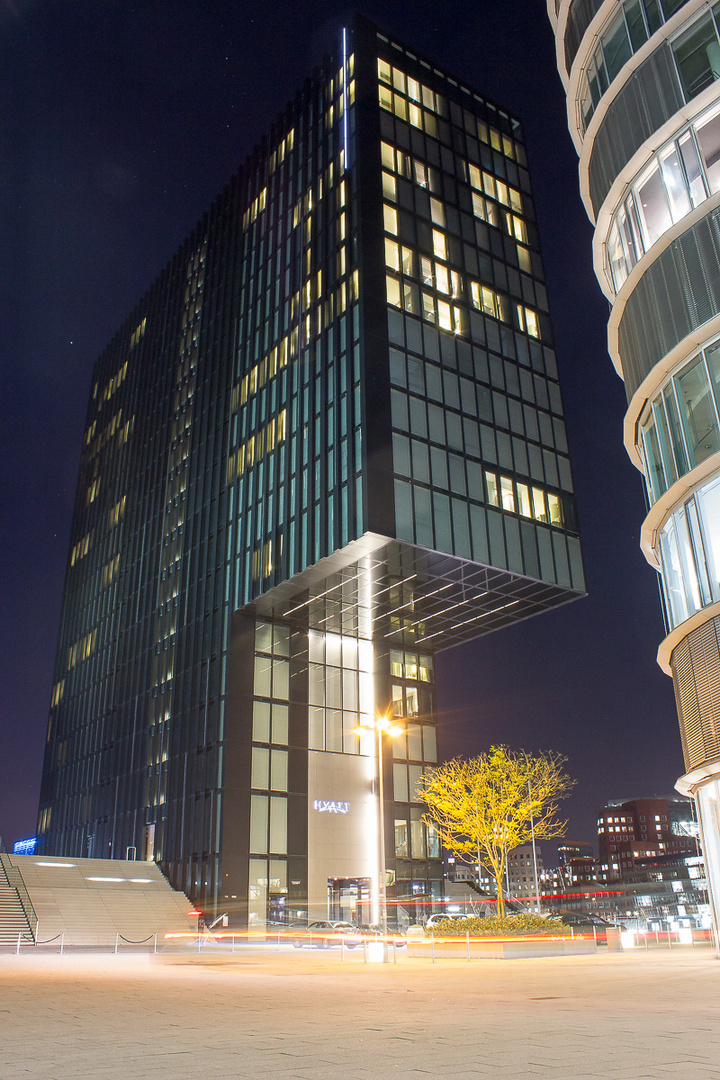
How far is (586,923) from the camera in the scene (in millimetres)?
47250

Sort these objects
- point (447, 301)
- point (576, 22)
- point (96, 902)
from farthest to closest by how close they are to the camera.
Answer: point (447, 301), point (96, 902), point (576, 22)

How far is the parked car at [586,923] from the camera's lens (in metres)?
42.8

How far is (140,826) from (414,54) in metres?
57.7

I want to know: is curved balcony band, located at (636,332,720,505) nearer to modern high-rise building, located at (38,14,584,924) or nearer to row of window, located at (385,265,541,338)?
modern high-rise building, located at (38,14,584,924)

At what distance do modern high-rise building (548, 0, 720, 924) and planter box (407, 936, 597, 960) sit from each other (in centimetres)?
908

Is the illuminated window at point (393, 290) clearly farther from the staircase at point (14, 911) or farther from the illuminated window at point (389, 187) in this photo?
the staircase at point (14, 911)

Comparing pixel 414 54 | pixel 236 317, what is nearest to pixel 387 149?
pixel 414 54

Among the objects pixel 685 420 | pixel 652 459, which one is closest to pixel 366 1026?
pixel 685 420

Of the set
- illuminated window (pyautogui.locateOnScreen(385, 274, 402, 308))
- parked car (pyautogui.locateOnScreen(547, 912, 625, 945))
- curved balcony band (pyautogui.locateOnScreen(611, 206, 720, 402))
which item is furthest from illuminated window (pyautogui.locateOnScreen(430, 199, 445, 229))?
parked car (pyautogui.locateOnScreen(547, 912, 625, 945))

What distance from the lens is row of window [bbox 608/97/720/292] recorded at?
23.5 metres

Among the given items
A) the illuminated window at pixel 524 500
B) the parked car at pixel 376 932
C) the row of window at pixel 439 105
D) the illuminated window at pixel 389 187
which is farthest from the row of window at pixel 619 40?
the parked car at pixel 376 932

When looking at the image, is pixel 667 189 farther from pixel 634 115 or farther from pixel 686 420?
pixel 686 420

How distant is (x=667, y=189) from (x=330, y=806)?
137 feet

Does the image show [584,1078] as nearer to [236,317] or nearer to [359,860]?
[359,860]
